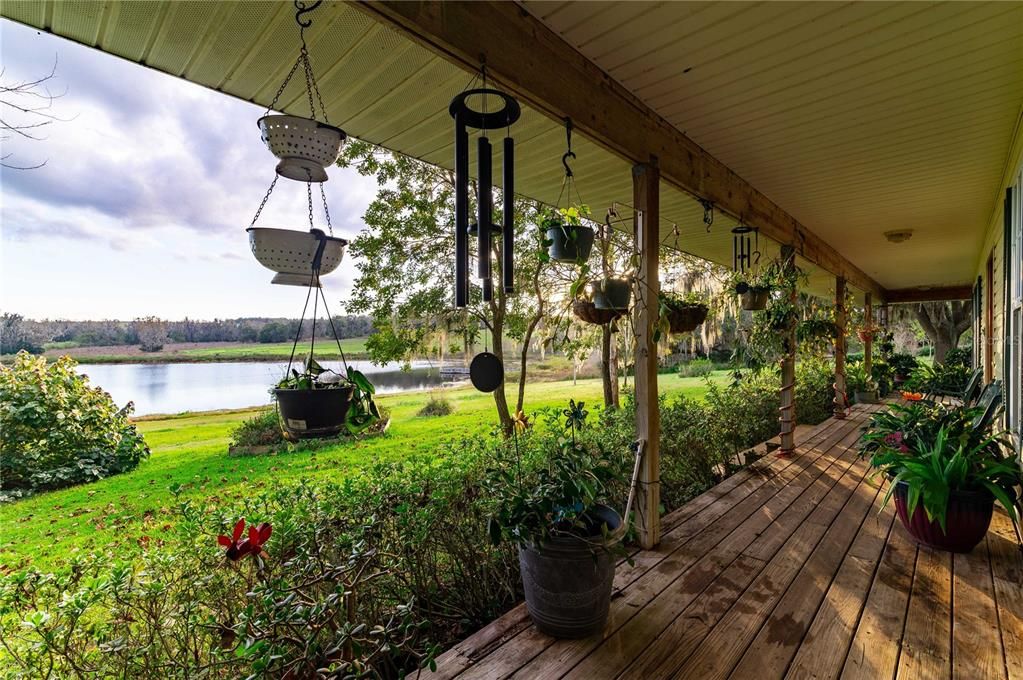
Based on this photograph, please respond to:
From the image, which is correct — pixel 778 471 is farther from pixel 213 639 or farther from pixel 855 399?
pixel 855 399

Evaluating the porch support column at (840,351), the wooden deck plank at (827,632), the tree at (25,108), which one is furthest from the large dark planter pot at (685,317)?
the porch support column at (840,351)

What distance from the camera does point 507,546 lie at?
2172 mm

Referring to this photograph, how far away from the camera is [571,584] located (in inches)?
65.1

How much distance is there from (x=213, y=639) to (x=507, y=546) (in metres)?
1.18

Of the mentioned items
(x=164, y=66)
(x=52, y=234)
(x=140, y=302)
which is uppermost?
(x=164, y=66)

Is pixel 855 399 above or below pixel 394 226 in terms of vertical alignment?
below

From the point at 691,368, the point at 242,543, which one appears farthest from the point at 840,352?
the point at 242,543

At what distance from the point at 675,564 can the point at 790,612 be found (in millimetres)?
514

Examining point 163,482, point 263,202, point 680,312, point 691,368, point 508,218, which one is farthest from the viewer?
point 691,368

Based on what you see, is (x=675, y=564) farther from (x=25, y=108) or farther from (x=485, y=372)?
(x=25, y=108)

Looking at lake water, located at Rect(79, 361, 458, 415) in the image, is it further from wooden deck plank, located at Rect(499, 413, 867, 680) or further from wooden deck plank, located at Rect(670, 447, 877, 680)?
wooden deck plank, located at Rect(670, 447, 877, 680)

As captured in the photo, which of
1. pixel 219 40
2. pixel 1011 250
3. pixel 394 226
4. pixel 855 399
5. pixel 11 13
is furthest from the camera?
pixel 855 399

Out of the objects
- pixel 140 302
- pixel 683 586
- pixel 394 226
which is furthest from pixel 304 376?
pixel 394 226

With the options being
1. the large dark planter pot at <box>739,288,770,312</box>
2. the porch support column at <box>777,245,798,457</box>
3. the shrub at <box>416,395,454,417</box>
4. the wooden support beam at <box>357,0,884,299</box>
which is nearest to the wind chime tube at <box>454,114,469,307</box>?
the wooden support beam at <box>357,0,884,299</box>
